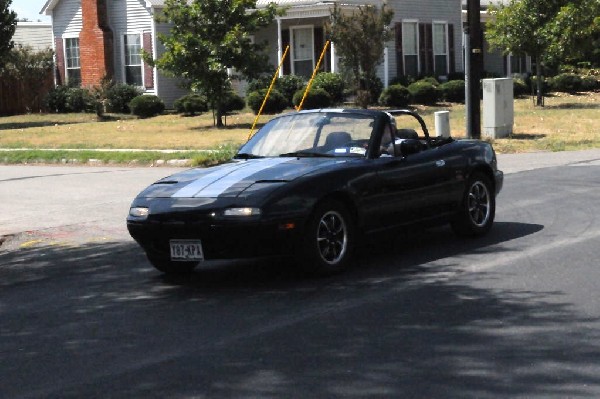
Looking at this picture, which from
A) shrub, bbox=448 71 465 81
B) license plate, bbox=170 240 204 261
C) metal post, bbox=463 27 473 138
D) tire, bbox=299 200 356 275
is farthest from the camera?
shrub, bbox=448 71 465 81

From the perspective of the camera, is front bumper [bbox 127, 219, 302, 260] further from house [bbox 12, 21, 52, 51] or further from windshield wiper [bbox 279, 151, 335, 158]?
house [bbox 12, 21, 52, 51]

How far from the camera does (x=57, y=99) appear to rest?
44.3 metres

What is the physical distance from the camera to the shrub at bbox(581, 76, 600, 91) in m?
45.8

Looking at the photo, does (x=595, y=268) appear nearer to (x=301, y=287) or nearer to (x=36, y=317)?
(x=301, y=287)

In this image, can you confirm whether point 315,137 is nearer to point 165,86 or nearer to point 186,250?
point 186,250

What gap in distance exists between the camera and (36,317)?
8539 mm

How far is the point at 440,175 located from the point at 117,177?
10.8m

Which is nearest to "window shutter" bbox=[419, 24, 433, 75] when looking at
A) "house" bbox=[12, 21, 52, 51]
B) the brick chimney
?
the brick chimney

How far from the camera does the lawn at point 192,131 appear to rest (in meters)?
24.8

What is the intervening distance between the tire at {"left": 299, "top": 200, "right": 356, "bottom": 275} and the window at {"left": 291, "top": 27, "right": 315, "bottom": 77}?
31.4 meters

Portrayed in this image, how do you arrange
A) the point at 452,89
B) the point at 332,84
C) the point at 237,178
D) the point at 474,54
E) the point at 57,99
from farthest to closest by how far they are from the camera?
1. the point at 57,99
2. the point at 452,89
3. the point at 332,84
4. the point at 474,54
5. the point at 237,178

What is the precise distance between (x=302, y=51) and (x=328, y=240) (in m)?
32.1


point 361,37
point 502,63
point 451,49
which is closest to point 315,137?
point 361,37

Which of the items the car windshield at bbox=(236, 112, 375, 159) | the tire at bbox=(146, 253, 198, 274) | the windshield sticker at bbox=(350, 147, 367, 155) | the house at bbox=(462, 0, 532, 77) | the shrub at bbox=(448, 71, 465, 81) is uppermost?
the house at bbox=(462, 0, 532, 77)
